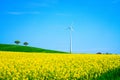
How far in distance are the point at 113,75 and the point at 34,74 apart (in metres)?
5.64

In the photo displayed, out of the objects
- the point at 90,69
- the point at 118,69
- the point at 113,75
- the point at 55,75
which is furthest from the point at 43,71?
the point at 118,69

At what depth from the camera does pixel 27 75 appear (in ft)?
52.5

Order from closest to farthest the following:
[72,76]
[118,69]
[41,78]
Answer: [41,78], [72,76], [118,69]

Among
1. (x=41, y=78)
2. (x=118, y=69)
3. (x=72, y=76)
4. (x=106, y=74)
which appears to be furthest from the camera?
(x=118, y=69)

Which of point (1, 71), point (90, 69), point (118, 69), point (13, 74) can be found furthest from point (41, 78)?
point (118, 69)

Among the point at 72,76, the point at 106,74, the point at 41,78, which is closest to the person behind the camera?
the point at 41,78

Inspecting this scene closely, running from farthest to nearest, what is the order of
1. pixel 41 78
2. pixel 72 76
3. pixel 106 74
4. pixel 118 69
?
pixel 118 69 < pixel 106 74 < pixel 72 76 < pixel 41 78

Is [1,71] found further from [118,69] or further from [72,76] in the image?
[118,69]

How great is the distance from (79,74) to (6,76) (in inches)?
178

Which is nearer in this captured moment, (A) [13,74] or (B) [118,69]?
(A) [13,74]

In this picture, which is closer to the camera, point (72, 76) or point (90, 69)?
point (72, 76)

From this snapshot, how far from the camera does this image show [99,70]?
18.9m

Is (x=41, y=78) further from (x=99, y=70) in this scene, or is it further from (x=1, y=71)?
(x=99, y=70)

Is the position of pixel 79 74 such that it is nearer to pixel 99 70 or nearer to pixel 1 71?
pixel 99 70
